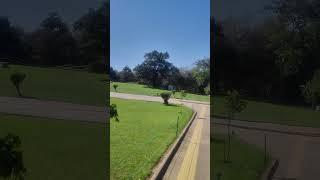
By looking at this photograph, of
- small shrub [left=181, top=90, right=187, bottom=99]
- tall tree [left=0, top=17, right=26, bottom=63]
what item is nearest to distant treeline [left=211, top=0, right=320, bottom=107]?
tall tree [left=0, top=17, right=26, bottom=63]

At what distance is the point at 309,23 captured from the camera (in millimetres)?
3535

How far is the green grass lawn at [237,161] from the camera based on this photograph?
3.71 metres

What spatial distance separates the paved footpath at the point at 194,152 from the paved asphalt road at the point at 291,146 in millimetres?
1714

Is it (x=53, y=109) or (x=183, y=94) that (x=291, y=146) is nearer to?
(x=53, y=109)

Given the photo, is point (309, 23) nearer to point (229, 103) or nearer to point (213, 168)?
point (229, 103)

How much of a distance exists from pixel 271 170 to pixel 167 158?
115 inches

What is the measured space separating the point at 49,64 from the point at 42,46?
0.62 ft

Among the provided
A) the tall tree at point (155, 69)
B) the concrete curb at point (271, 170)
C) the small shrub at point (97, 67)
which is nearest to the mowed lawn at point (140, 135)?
the tall tree at point (155, 69)

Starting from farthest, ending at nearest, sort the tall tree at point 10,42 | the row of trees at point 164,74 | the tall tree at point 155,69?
the tall tree at point 155,69, the row of trees at point 164,74, the tall tree at point 10,42

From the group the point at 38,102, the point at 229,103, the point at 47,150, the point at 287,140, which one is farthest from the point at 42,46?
the point at 287,140

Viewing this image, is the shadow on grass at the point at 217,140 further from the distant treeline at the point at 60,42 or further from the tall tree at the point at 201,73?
the tall tree at the point at 201,73

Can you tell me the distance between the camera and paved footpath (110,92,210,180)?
5.43 meters

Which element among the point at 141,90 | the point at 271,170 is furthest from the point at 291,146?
the point at 141,90

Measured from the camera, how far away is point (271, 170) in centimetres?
365
